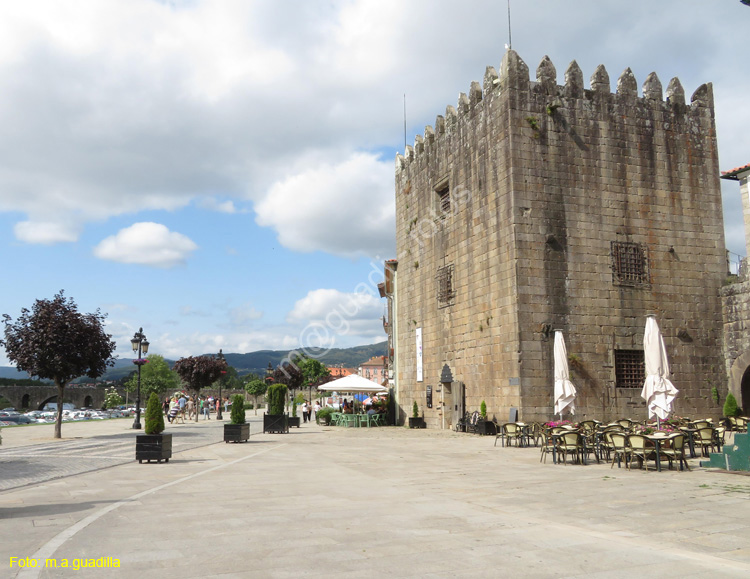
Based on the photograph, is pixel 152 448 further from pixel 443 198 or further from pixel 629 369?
pixel 443 198

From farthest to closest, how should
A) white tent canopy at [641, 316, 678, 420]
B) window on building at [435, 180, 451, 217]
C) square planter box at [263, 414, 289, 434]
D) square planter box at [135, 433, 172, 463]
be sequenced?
window on building at [435, 180, 451, 217], square planter box at [263, 414, 289, 434], white tent canopy at [641, 316, 678, 420], square planter box at [135, 433, 172, 463]

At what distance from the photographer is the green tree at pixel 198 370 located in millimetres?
44156

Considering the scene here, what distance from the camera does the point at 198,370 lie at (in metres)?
44.2

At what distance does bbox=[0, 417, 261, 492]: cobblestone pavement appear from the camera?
11.8m

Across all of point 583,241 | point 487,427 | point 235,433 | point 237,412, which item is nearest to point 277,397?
point 237,412

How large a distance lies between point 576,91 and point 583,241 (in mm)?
5198

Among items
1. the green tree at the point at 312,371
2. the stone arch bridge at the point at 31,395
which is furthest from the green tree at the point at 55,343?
the stone arch bridge at the point at 31,395

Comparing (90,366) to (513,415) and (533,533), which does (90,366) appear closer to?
(513,415)

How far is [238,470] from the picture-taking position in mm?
12484

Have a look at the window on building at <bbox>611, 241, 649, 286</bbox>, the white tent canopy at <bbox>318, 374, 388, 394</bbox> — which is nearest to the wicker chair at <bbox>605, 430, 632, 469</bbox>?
the window on building at <bbox>611, 241, 649, 286</bbox>

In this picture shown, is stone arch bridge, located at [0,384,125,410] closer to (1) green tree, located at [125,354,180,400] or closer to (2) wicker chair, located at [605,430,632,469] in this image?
(1) green tree, located at [125,354,180,400]

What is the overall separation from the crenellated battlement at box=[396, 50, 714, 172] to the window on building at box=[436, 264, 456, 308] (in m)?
5.92

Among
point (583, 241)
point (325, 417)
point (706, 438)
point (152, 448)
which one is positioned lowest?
point (325, 417)

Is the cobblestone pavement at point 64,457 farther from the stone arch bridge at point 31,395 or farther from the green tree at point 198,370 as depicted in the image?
the stone arch bridge at point 31,395
